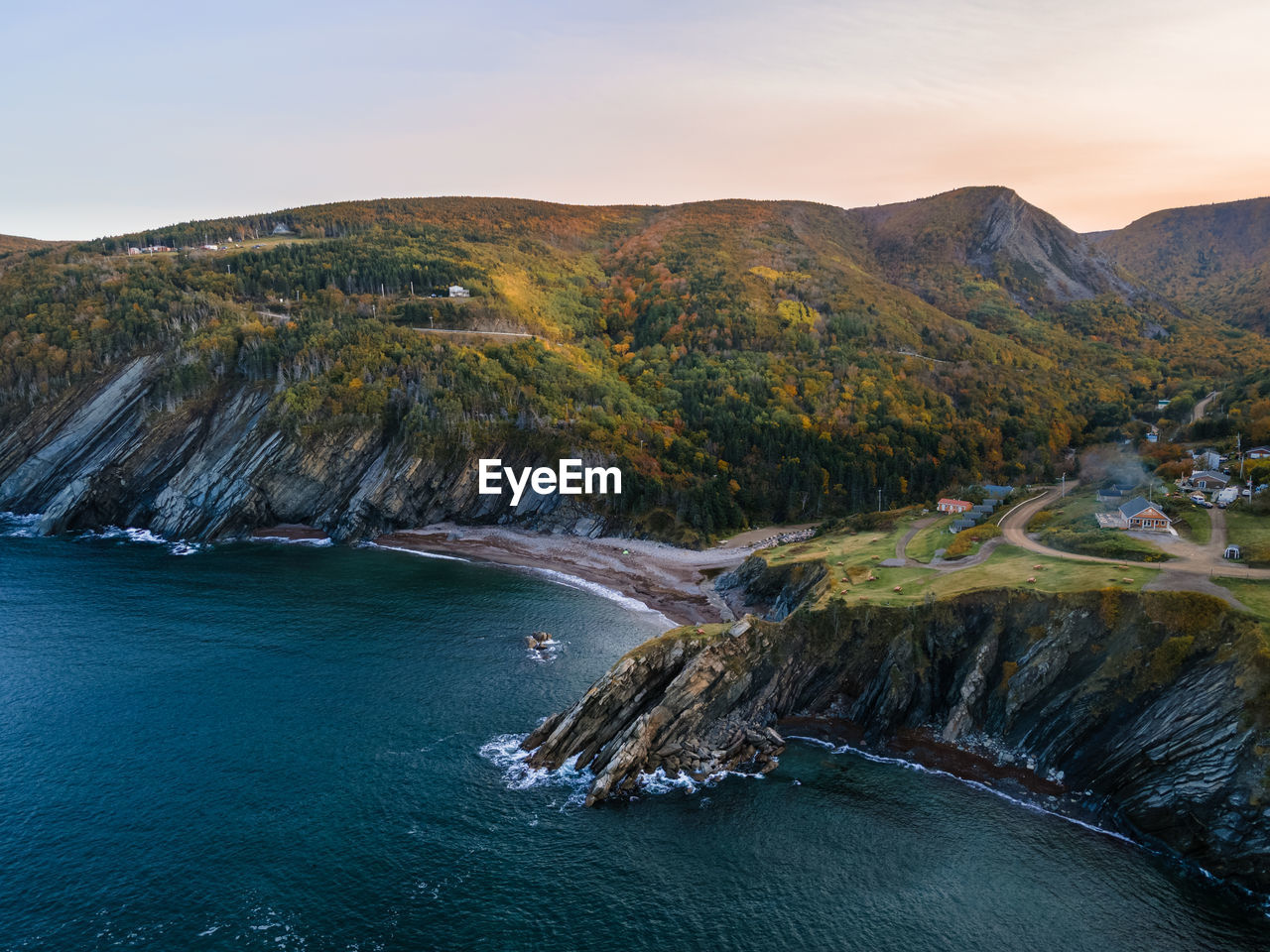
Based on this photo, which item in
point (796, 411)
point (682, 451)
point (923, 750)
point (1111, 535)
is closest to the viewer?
point (923, 750)

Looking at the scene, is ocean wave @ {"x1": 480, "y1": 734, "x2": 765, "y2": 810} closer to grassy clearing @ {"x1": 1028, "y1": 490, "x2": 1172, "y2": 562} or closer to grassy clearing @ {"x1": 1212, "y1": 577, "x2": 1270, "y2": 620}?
grassy clearing @ {"x1": 1212, "y1": 577, "x2": 1270, "y2": 620}

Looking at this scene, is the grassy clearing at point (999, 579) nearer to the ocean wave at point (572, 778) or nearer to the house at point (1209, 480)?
the ocean wave at point (572, 778)

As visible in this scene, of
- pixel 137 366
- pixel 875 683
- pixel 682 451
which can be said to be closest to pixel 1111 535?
pixel 875 683

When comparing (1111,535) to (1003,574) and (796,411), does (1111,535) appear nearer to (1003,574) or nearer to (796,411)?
(1003,574)

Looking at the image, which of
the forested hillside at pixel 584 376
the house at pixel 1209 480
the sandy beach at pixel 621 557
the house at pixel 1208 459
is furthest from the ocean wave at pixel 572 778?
the house at pixel 1208 459

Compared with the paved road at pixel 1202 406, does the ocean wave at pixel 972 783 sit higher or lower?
lower

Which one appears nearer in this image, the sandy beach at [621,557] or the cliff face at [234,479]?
the sandy beach at [621,557]
